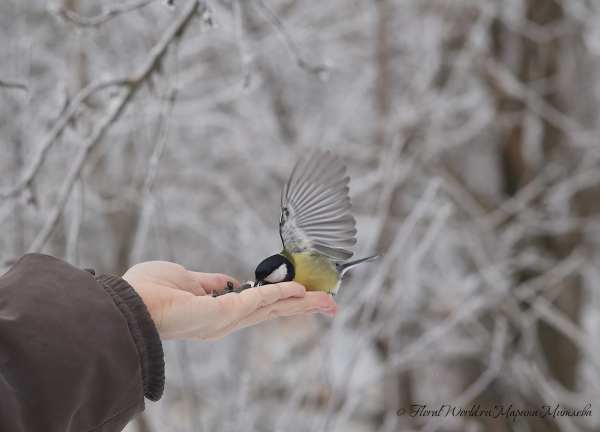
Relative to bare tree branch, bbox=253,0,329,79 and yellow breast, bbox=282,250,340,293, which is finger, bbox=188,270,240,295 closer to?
yellow breast, bbox=282,250,340,293

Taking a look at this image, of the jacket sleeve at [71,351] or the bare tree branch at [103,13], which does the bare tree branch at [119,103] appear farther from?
the jacket sleeve at [71,351]

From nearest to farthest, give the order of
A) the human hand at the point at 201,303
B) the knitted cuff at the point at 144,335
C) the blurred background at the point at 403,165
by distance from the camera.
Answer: the knitted cuff at the point at 144,335 < the human hand at the point at 201,303 < the blurred background at the point at 403,165

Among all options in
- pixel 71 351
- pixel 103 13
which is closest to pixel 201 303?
pixel 71 351

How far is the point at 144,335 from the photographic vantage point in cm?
107

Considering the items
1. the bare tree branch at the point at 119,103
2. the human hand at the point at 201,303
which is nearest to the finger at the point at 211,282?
the human hand at the point at 201,303

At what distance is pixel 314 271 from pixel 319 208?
0.23m

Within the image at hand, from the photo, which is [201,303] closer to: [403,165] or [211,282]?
[211,282]

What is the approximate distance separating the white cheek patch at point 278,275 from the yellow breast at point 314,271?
0.16 feet

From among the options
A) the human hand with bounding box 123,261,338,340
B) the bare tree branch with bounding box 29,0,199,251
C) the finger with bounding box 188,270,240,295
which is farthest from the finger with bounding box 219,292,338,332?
the bare tree branch with bounding box 29,0,199,251

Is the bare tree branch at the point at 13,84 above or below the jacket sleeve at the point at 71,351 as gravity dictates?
above

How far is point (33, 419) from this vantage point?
89cm

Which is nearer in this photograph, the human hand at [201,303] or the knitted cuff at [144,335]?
the knitted cuff at [144,335]

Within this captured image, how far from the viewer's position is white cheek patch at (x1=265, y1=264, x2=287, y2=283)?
1535 millimetres

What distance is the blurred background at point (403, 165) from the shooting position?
369 cm
